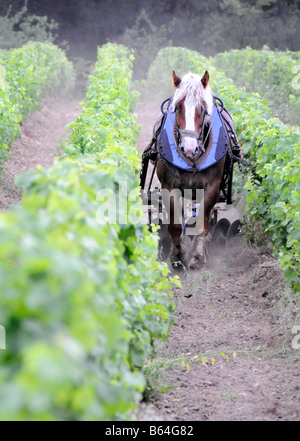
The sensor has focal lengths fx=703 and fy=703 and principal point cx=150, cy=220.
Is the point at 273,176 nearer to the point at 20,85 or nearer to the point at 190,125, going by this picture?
the point at 190,125

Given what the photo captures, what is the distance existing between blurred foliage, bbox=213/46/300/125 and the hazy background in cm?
1754

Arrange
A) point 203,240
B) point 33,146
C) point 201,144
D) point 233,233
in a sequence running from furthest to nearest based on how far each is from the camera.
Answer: point 33,146
point 233,233
point 203,240
point 201,144

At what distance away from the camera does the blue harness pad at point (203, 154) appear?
749 cm

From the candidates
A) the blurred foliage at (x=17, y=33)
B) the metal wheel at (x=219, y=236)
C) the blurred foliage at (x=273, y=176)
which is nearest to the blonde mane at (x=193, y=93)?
the blurred foliage at (x=273, y=176)

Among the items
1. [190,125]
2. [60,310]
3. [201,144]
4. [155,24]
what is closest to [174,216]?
[201,144]

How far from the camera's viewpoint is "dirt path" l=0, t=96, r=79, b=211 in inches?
447

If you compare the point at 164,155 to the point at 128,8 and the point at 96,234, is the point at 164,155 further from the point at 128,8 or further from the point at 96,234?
the point at 128,8

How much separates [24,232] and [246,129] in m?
7.09

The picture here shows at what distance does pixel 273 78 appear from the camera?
21.3m

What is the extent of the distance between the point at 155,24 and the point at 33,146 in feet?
117

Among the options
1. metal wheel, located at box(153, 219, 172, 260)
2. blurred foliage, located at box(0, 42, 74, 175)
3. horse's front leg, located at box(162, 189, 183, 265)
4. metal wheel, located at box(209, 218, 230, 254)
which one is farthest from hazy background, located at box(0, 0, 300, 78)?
horse's front leg, located at box(162, 189, 183, 265)

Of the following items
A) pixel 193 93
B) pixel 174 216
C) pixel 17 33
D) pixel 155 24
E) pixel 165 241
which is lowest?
pixel 165 241

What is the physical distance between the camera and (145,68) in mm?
42938

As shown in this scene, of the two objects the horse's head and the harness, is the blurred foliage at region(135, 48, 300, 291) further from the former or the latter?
the horse's head
